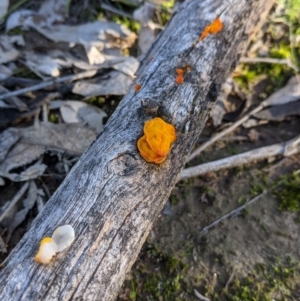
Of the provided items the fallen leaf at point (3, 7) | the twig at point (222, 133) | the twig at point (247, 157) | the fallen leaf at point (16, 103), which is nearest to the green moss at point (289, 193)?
the twig at point (247, 157)

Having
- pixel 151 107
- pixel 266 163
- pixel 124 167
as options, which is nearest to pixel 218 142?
pixel 266 163

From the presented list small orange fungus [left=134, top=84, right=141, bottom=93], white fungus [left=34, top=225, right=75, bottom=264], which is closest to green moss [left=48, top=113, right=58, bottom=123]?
small orange fungus [left=134, top=84, right=141, bottom=93]

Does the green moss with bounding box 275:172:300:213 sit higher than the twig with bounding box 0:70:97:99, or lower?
lower

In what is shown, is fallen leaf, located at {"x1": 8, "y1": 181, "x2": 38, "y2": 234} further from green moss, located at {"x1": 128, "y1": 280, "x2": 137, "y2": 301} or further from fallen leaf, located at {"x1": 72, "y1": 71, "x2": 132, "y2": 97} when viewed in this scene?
fallen leaf, located at {"x1": 72, "y1": 71, "x2": 132, "y2": 97}

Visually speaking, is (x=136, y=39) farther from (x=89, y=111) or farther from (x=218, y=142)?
(x=218, y=142)

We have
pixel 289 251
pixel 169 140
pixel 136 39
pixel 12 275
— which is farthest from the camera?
pixel 136 39

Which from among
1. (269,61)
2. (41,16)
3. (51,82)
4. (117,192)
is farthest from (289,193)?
(41,16)

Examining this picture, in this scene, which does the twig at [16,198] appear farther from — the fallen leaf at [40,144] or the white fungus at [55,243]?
the white fungus at [55,243]
